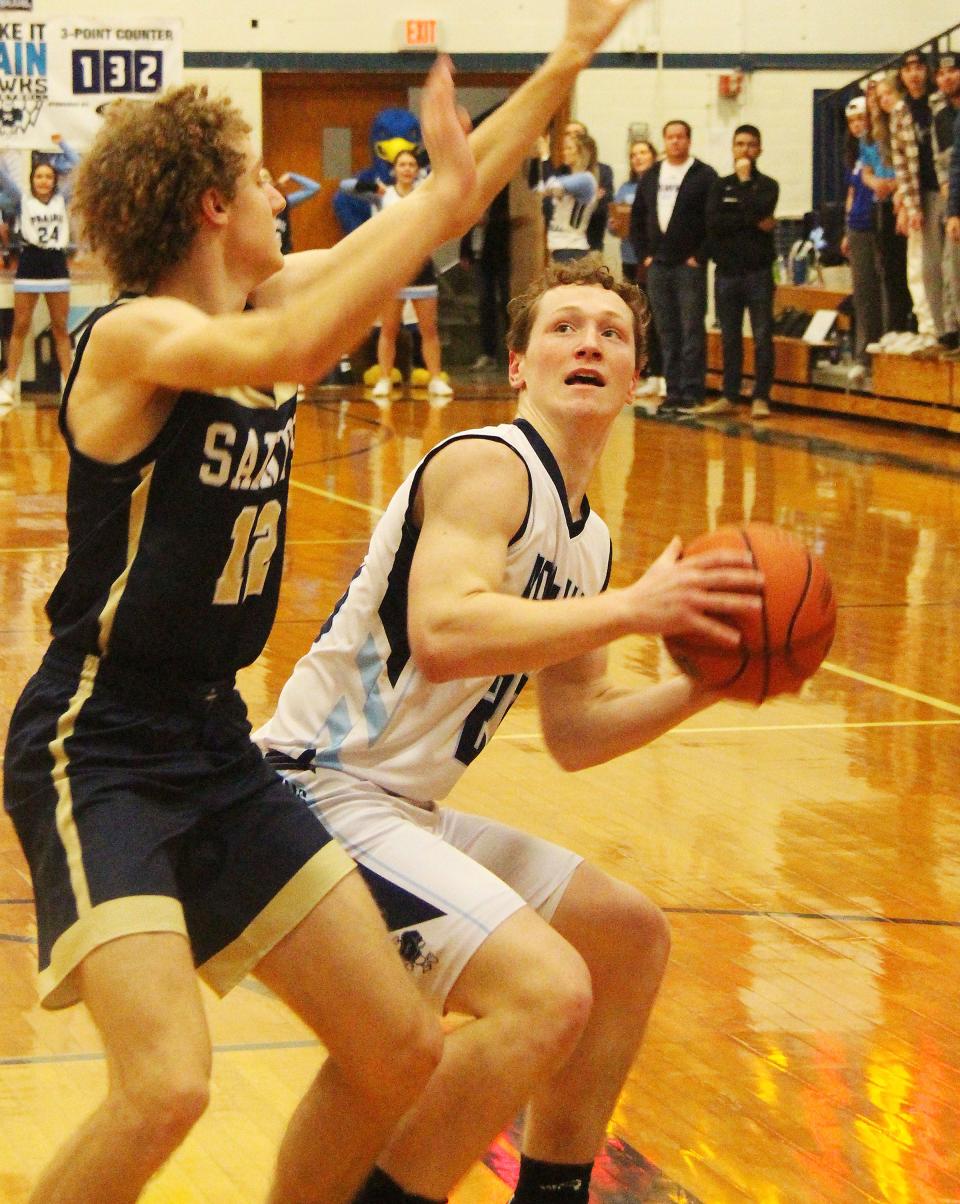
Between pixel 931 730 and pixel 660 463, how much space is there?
6.03m

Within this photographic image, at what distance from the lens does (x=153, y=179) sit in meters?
2.55

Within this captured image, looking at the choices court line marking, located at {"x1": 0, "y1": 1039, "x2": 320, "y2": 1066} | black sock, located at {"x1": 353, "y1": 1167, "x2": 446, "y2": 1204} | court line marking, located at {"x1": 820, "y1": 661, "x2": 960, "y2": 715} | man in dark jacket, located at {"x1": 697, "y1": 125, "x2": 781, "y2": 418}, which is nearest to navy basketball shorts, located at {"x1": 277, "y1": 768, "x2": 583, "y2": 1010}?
black sock, located at {"x1": 353, "y1": 1167, "x2": 446, "y2": 1204}

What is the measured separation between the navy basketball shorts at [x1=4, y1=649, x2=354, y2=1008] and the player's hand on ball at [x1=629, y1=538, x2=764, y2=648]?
539 millimetres

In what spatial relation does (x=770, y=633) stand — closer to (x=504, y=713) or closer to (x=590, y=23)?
(x=504, y=713)

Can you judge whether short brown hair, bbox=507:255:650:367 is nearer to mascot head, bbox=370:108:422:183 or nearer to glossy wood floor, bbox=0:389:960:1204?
glossy wood floor, bbox=0:389:960:1204

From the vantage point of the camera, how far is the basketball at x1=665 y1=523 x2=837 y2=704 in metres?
2.74

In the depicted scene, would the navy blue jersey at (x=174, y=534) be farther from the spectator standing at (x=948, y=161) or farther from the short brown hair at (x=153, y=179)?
the spectator standing at (x=948, y=161)

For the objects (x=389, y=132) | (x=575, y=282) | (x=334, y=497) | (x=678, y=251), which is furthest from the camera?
(x=389, y=132)

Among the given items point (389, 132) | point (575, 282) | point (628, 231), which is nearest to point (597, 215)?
point (628, 231)

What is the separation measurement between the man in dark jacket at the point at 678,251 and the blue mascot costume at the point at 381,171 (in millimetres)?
2982

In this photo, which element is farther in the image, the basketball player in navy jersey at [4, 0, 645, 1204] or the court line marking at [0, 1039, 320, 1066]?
the court line marking at [0, 1039, 320, 1066]

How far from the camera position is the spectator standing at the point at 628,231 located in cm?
1587

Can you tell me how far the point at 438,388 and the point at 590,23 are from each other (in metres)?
13.5

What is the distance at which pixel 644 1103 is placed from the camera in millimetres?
3420
